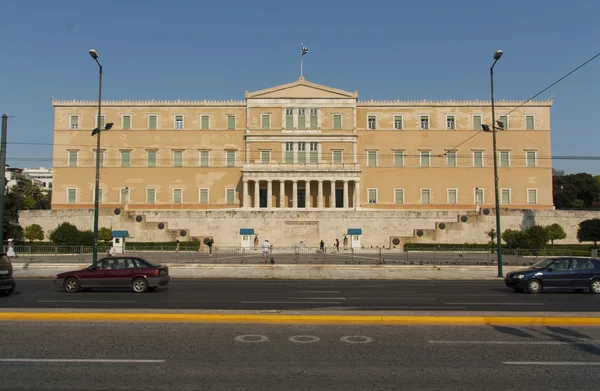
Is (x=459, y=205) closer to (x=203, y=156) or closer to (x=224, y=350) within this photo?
(x=203, y=156)

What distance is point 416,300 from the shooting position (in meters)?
16.9

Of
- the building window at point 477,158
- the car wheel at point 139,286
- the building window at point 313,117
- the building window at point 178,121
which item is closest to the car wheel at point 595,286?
the car wheel at point 139,286

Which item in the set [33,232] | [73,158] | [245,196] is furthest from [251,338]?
[73,158]

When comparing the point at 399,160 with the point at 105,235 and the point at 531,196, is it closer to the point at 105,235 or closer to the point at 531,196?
the point at 531,196

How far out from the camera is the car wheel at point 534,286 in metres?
19.6

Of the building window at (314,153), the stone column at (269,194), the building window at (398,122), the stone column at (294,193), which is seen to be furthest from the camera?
the building window at (398,122)

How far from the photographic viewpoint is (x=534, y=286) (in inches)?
773

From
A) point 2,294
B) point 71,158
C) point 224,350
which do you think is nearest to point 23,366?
point 224,350

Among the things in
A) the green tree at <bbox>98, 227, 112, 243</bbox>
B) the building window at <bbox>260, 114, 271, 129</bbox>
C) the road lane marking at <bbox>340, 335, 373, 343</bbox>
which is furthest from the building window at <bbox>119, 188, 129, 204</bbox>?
the road lane marking at <bbox>340, 335, 373, 343</bbox>

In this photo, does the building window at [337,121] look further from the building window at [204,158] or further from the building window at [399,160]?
the building window at [204,158]

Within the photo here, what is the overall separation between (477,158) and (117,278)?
59.6 metres

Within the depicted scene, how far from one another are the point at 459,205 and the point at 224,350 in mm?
63110

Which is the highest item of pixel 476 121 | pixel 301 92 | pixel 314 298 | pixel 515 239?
Result: pixel 301 92

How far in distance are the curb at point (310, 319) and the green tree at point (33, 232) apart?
157 ft
